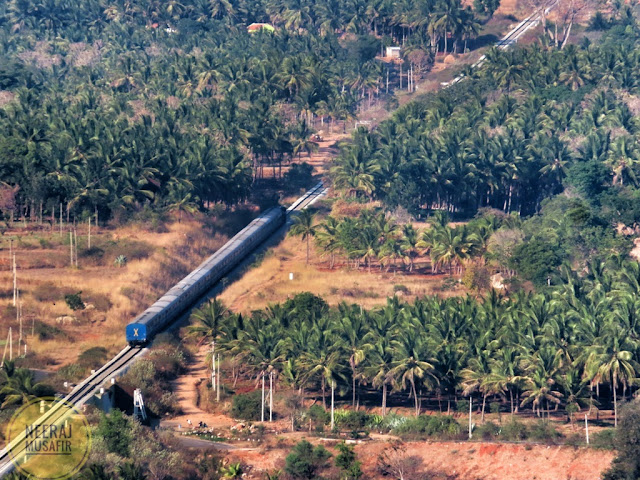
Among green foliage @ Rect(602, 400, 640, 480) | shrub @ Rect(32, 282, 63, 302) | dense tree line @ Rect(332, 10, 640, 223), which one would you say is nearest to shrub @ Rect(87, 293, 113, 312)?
shrub @ Rect(32, 282, 63, 302)

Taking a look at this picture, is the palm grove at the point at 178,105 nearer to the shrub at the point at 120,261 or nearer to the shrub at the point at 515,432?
the shrub at the point at 120,261

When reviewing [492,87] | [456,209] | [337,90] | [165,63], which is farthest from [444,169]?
[165,63]

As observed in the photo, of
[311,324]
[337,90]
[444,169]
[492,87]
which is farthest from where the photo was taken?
[337,90]

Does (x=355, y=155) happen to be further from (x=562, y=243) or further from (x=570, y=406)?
(x=570, y=406)

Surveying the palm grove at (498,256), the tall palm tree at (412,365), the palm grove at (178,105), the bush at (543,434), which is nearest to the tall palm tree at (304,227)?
the palm grove at (498,256)

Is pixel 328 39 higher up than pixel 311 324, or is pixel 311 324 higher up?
pixel 328 39

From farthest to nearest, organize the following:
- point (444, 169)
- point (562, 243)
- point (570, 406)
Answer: point (444, 169) < point (562, 243) < point (570, 406)

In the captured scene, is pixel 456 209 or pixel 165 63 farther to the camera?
pixel 165 63
